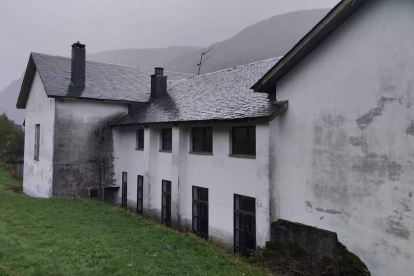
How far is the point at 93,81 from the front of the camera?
794 inches

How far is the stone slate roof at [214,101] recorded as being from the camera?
429 inches

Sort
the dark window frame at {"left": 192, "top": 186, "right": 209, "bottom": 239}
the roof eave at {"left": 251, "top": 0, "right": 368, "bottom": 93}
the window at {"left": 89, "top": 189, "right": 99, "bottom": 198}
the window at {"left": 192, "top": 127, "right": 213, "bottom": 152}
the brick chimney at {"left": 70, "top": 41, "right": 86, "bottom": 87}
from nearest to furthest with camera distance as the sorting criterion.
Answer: the roof eave at {"left": 251, "top": 0, "right": 368, "bottom": 93}, the dark window frame at {"left": 192, "top": 186, "right": 209, "bottom": 239}, the window at {"left": 192, "top": 127, "right": 213, "bottom": 152}, the window at {"left": 89, "top": 189, "right": 99, "bottom": 198}, the brick chimney at {"left": 70, "top": 41, "right": 86, "bottom": 87}

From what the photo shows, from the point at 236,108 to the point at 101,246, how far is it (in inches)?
257

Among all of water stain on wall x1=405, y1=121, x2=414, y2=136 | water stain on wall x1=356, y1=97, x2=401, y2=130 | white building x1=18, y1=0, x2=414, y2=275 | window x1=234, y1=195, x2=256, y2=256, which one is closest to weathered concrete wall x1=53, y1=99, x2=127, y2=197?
white building x1=18, y1=0, x2=414, y2=275

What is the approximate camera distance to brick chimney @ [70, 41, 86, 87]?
1878 cm

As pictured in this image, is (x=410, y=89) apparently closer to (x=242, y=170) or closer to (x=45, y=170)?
(x=242, y=170)

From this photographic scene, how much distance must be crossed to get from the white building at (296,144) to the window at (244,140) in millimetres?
61

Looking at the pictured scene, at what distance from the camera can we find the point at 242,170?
11312 mm

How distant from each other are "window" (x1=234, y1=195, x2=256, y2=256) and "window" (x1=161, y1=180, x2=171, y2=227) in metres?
4.75

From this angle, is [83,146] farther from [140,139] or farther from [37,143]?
[37,143]

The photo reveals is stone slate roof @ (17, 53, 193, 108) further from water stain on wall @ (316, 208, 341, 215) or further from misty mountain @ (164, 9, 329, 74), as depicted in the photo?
misty mountain @ (164, 9, 329, 74)

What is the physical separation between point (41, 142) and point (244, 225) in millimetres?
14393

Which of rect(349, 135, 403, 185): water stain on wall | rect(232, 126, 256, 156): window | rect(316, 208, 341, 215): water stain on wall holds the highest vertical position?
rect(232, 126, 256, 156): window

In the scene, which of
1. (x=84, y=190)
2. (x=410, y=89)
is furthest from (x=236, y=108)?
(x=84, y=190)
